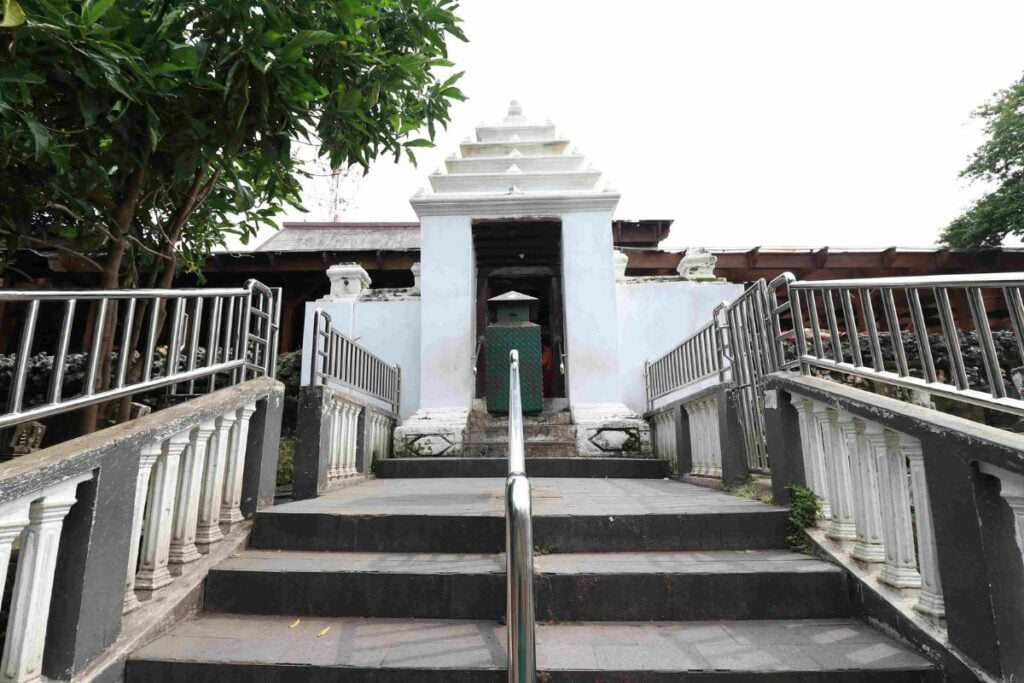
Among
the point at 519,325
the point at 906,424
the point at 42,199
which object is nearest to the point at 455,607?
the point at 906,424

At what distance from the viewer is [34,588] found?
1808mm

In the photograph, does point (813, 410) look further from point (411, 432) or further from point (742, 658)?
point (411, 432)

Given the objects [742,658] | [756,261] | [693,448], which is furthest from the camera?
[756,261]

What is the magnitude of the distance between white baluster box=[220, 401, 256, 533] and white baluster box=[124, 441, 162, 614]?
601mm

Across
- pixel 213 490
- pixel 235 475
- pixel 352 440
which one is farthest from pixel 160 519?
pixel 352 440

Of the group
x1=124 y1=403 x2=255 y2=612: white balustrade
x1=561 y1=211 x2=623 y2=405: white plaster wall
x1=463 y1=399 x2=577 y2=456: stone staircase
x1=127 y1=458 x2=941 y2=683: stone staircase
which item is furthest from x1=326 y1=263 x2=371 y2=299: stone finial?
x1=124 y1=403 x2=255 y2=612: white balustrade

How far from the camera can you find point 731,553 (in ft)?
9.14

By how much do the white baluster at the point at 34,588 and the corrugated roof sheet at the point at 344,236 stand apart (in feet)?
39.4

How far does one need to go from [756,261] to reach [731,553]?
9.32 m

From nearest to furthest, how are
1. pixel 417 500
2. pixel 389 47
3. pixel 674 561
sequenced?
pixel 674 561, pixel 389 47, pixel 417 500

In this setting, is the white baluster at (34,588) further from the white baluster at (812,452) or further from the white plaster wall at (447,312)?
the white plaster wall at (447,312)

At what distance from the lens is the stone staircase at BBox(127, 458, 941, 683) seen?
197 cm

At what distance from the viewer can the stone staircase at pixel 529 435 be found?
6.09m

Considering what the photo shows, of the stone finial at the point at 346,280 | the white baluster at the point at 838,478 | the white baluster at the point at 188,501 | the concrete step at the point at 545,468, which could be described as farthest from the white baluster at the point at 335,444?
the stone finial at the point at 346,280
